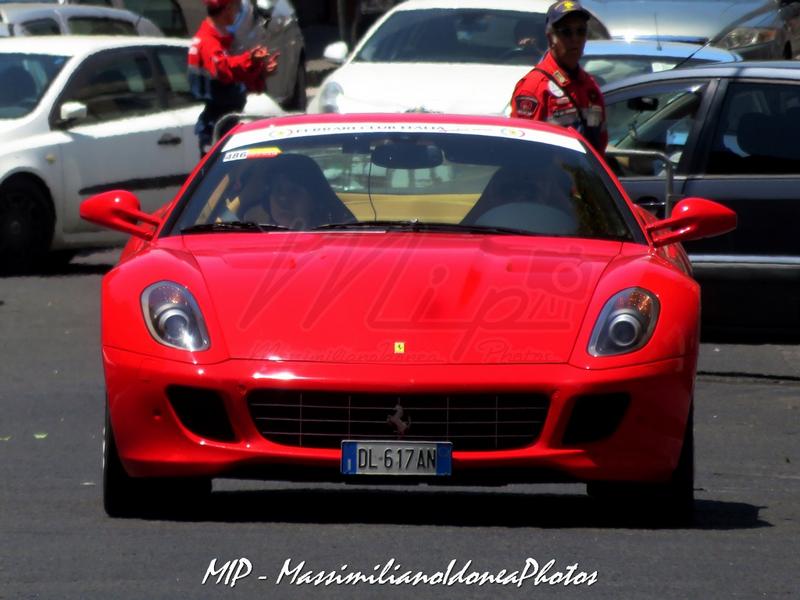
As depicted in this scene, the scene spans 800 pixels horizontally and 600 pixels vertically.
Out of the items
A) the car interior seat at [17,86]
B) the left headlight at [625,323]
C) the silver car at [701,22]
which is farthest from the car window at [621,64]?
the left headlight at [625,323]

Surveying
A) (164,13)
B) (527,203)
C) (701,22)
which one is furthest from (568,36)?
(164,13)

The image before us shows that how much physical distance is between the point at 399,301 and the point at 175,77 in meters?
10.3

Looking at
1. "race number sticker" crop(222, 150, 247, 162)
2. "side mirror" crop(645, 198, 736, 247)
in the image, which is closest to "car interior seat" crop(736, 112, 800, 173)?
"side mirror" crop(645, 198, 736, 247)

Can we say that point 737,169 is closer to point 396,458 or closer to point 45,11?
point 396,458

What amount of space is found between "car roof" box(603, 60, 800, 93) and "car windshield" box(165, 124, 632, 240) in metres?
3.88

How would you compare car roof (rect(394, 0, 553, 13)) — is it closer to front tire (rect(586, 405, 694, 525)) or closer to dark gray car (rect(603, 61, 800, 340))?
dark gray car (rect(603, 61, 800, 340))

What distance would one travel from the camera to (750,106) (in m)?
11.5

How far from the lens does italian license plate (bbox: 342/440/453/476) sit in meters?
6.17

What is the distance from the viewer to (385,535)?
6.25 meters

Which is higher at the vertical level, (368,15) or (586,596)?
(586,596)

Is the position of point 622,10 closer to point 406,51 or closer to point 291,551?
point 406,51

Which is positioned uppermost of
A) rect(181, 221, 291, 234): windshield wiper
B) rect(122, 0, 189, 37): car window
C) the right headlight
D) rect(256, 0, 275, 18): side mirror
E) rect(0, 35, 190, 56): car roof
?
rect(181, 221, 291, 234): windshield wiper

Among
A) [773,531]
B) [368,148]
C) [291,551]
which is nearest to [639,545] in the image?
[773,531]

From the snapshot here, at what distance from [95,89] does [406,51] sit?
2304mm
